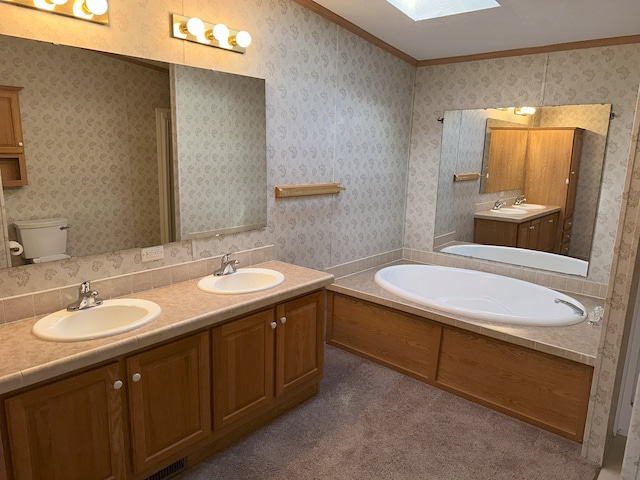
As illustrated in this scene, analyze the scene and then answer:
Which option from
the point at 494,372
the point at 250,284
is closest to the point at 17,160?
the point at 250,284

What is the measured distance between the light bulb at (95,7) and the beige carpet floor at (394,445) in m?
2.14

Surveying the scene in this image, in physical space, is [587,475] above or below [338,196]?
below

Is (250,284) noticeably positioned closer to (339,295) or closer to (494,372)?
(339,295)

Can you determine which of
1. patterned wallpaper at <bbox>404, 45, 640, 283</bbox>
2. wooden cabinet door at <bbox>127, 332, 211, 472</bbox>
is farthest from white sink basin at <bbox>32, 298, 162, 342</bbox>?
patterned wallpaper at <bbox>404, 45, 640, 283</bbox>

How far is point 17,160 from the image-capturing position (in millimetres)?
1821

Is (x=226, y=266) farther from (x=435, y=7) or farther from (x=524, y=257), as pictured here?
(x=524, y=257)

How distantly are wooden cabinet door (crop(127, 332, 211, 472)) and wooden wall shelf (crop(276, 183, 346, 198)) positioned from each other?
1224mm

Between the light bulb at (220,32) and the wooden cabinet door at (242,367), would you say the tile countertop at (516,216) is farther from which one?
the light bulb at (220,32)

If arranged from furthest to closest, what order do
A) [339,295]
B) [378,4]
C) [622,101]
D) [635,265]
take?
[339,295] → [622,101] → [378,4] → [635,265]

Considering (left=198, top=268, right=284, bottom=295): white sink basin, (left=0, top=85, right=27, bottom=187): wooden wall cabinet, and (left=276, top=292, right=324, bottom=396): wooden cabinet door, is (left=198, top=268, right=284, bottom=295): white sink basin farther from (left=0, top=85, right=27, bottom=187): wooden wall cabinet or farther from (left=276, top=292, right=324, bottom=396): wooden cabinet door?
(left=0, top=85, right=27, bottom=187): wooden wall cabinet

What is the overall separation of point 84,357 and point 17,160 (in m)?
0.89

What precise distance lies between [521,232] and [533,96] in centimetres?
107

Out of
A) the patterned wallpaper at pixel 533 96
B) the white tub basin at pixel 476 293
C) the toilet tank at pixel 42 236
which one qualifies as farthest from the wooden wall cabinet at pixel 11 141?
the patterned wallpaper at pixel 533 96

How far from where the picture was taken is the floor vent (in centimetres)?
201
